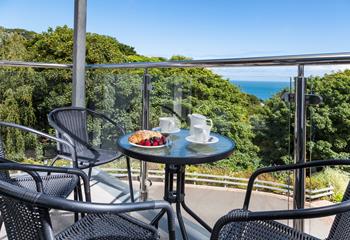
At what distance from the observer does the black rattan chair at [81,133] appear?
252 cm

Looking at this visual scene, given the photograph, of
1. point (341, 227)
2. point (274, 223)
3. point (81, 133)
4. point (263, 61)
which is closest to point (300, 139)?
point (263, 61)

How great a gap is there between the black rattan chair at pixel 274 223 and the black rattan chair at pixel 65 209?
0.21 metres

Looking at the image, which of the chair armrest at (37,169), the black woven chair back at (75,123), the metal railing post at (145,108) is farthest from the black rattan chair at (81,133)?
the chair armrest at (37,169)

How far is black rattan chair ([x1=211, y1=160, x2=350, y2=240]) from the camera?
88cm

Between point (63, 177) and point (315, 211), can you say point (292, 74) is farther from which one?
point (63, 177)

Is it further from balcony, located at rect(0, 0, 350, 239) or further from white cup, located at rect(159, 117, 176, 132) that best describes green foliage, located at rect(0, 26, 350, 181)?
white cup, located at rect(159, 117, 176, 132)

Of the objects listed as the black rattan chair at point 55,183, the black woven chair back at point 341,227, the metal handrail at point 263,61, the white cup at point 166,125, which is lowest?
the black rattan chair at point 55,183

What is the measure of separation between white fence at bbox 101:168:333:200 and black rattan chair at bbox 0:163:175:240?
847mm

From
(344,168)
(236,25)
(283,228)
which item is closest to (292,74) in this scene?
(344,168)

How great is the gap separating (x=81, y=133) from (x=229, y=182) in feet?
4.70

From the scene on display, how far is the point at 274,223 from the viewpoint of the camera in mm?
1295

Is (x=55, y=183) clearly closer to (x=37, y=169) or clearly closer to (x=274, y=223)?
(x=37, y=169)

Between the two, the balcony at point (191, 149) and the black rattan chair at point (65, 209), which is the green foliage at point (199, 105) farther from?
the black rattan chair at point (65, 209)

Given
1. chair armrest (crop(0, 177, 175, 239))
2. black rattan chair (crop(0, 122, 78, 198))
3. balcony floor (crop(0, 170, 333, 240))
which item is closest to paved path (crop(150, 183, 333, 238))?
balcony floor (crop(0, 170, 333, 240))
